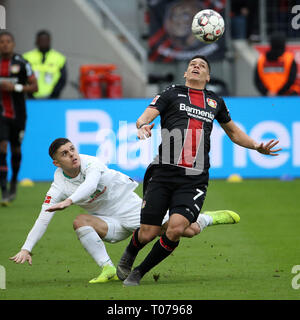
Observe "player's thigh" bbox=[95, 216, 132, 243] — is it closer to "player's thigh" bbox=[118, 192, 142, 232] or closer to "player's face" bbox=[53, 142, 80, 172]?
"player's thigh" bbox=[118, 192, 142, 232]

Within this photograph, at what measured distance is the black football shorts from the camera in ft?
24.0

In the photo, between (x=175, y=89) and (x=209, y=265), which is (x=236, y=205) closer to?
(x=209, y=265)

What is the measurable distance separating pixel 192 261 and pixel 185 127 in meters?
1.64

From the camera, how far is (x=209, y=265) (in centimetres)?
831

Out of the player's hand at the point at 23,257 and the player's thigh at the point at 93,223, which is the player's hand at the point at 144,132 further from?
the player's hand at the point at 23,257

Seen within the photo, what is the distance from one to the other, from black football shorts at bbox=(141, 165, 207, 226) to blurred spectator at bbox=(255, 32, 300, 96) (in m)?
8.94

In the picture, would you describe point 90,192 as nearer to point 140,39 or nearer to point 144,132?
point 144,132

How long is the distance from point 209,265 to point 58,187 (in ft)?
5.60

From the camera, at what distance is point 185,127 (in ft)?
24.8

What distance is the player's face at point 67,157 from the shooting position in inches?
297

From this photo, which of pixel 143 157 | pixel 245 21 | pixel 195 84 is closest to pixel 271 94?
pixel 143 157

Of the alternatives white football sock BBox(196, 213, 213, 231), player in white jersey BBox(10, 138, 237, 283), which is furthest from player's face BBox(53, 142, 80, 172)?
white football sock BBox(196, 213, 213, 231)

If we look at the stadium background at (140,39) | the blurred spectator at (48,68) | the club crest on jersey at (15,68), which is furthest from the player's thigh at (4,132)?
the stadium background at (140,39)
